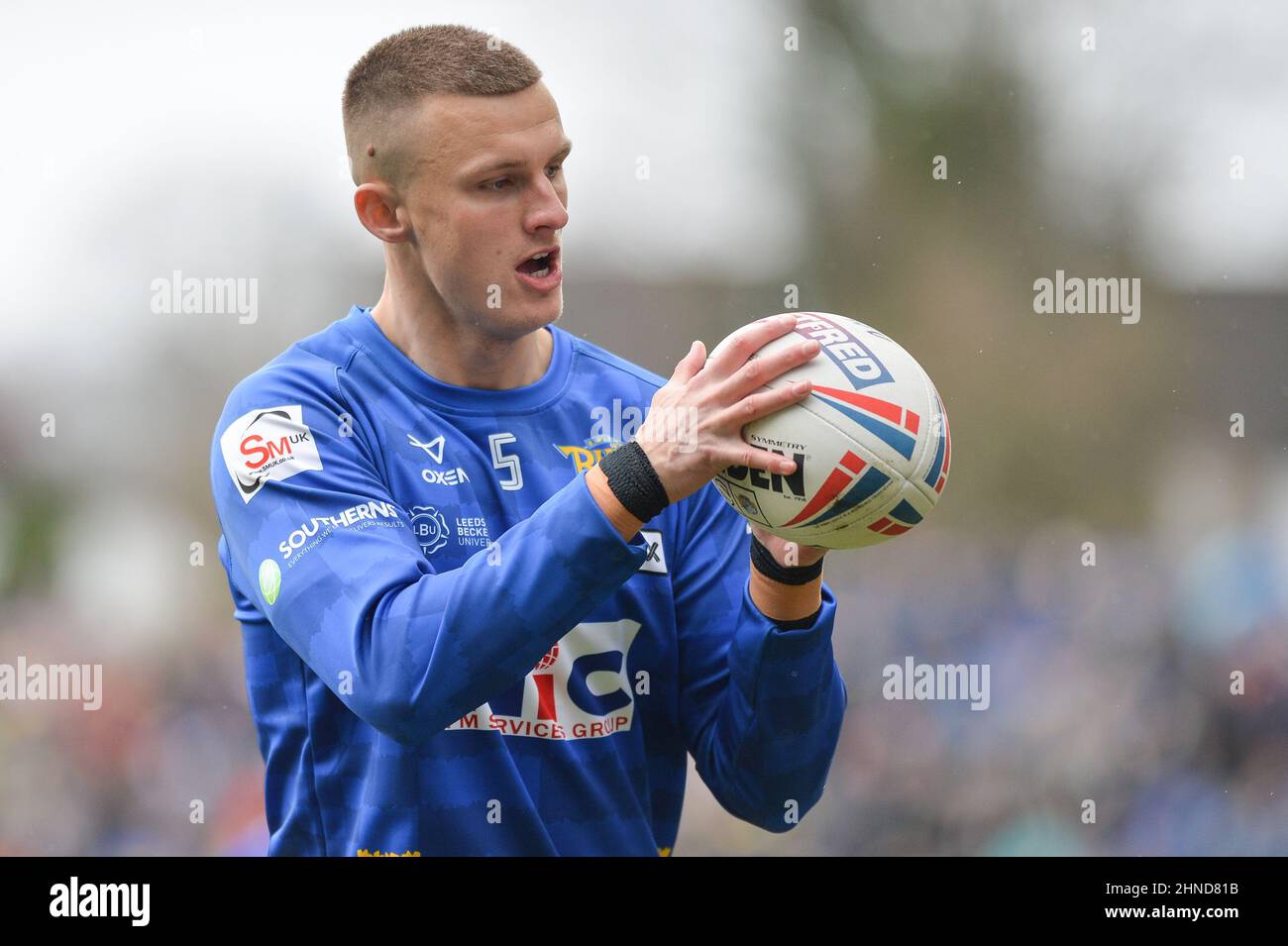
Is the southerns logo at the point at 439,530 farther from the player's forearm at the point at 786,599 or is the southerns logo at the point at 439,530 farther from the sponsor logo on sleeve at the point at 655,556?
the player's forearm at the point at 786,599

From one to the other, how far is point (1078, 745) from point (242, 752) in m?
5.33

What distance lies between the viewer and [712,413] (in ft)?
8.52

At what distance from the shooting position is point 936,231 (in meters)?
12.1

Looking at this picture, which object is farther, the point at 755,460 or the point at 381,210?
the point at 381,210

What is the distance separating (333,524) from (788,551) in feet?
3.23

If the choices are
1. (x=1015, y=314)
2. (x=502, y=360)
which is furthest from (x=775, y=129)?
(x=502, y=360)

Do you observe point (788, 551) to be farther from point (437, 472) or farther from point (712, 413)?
point (437, 472)

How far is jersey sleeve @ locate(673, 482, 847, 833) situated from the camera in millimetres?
3035

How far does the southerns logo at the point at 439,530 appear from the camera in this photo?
9.71 feet

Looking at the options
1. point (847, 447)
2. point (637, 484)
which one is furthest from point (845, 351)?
point (637, 484)

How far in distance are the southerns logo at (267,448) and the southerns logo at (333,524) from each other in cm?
13

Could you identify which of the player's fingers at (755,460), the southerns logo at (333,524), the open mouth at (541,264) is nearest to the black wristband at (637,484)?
the player's fingers at (755,460)

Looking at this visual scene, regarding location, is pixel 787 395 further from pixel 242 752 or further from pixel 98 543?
pixel 98 543

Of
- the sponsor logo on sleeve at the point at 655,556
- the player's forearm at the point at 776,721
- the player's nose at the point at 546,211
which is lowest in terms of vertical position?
the player's forearm at the point at 776,721
